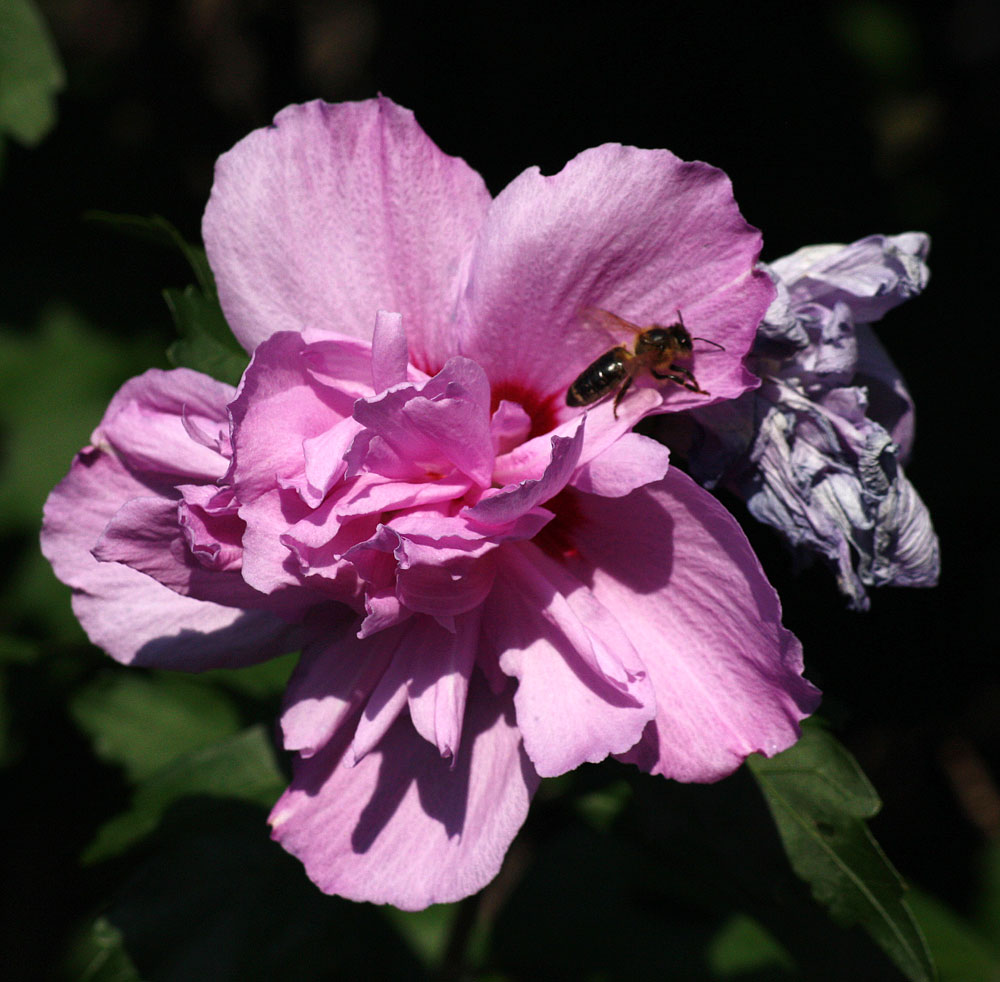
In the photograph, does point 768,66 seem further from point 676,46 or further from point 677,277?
point 677,277

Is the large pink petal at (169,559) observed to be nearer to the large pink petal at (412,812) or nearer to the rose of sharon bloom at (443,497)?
the rose of sharon bloom at (443,497)

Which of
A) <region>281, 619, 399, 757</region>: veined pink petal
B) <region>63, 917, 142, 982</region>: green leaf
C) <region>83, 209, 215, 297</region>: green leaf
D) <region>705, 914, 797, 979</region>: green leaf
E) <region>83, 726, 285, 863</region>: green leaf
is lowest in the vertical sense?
<region>705, 914, 797, 979</region>: green leaf

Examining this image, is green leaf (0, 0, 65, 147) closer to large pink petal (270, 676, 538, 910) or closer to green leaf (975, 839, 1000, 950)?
large pink petal (270, 676, 538, 910)

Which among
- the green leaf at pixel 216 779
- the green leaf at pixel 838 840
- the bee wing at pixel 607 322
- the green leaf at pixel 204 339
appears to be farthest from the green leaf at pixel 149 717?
the bee wing at pixel 607 322

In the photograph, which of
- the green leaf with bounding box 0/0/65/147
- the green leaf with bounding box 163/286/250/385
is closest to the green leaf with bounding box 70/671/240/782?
the green leaf with bounding box 163/286/250/385

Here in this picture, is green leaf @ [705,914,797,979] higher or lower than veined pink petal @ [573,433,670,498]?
lower

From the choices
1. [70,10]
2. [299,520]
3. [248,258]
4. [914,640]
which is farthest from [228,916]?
[70,10]
